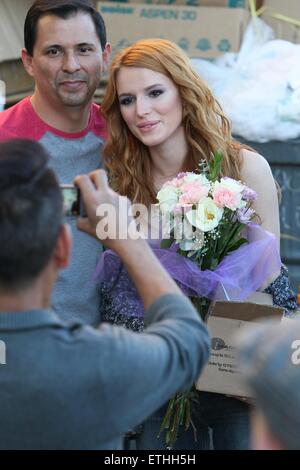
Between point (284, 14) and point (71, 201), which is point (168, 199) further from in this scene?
point (284, 14)

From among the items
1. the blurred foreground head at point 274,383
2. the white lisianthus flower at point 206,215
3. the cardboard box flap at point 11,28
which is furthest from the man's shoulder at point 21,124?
the cardboard box flap at point 11,28

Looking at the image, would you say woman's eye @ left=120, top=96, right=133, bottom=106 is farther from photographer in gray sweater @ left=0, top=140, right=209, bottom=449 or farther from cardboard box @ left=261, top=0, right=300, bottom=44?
cardboard box @ left=261, top=0, right=300, bottom=44

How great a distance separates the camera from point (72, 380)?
1.32 m

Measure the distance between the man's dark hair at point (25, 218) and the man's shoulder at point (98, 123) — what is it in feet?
4.35

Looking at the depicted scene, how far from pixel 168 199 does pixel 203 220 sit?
115mm

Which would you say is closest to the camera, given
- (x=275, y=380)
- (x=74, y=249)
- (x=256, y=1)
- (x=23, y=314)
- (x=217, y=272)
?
(x=275, y=380)

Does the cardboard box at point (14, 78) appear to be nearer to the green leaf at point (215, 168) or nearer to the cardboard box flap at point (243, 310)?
the green leaf at point (215, 168)

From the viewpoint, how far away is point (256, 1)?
442 cm

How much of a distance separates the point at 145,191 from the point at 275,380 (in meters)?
1.52

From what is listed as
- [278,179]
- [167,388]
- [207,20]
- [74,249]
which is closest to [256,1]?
[207,20]

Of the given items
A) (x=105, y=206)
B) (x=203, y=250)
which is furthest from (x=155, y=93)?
(x=105, y=206)

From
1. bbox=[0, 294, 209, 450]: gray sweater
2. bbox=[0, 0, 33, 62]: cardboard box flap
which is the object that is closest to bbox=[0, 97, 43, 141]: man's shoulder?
bbox=[0, 294, 209, 450]: gray sweater

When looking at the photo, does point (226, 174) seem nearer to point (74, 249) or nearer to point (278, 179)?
point (74, 249)

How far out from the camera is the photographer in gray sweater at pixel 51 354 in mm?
1317
